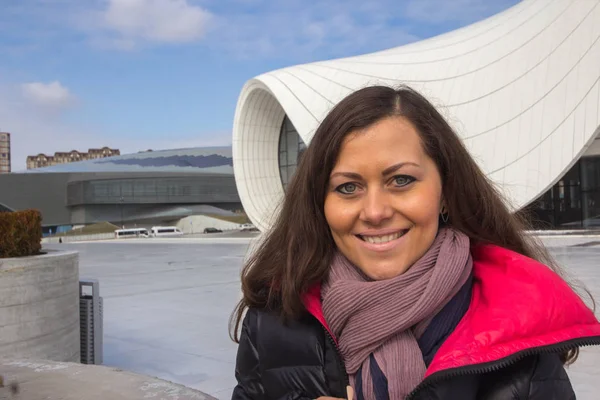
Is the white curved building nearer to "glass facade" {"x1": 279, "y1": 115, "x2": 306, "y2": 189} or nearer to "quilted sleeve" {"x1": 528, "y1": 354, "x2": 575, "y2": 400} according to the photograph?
"glass facade" {"x1": 279, "y1": 115, "x2": 306, "y2": 189}

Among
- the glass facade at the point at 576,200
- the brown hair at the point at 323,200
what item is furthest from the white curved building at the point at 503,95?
the brown hair at the point at 323,200

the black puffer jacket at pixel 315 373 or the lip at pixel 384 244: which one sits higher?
the lip at pixel 384 244

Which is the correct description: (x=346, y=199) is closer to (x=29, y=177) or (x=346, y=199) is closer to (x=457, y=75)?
(x=457, y=75)

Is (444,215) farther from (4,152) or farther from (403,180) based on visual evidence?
(4,152)

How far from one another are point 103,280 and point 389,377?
34.3ft

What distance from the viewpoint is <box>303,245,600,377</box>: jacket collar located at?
1229mm

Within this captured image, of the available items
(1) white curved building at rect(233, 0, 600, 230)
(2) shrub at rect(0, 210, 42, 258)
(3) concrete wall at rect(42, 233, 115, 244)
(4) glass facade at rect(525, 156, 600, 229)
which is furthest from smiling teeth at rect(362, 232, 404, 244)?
(3) concrete wall at rect(42, 233, 115, 244)

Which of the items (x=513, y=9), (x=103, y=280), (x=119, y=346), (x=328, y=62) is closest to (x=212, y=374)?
(x=119, y=346)

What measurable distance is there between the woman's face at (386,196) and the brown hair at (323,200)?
0.12ft

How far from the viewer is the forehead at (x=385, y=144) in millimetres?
1428

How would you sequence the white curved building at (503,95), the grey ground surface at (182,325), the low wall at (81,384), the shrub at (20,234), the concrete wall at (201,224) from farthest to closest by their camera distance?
1. the concrete wall at (201,224)
2. the white curved building at (503,95)
3. the grey ground surface at (182,325)
4. the shrub at (20,234)
5. the low wall at (81,384)

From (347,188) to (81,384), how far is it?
156 centimetres

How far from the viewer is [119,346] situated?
5.68 m

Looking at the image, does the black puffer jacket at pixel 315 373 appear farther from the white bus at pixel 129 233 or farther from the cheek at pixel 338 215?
the white bus at pixel 129 233
